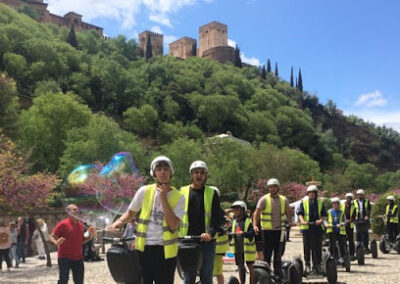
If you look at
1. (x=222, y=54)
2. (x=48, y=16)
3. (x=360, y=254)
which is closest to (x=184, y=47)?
(x=222, y=54)

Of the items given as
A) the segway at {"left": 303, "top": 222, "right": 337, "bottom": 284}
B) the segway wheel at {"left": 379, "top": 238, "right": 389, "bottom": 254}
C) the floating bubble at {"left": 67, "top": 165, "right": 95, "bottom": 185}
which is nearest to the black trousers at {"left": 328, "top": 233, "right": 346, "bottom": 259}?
the segway at {"left": 303, "top": 222, "right": 337, "bottom": 284}

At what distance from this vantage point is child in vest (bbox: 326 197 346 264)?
1191 centimetres

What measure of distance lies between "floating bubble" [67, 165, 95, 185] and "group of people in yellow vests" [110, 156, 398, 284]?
3.39ft

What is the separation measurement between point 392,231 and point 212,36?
17258cm

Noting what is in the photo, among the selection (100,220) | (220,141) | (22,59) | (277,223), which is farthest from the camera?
(22,59)

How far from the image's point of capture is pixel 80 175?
705cm

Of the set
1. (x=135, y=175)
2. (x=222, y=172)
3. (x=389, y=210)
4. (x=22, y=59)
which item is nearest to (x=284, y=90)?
(x=22, y=59)

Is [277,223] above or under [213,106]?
under

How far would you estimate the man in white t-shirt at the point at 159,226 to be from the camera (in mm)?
4305

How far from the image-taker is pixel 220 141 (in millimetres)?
65688

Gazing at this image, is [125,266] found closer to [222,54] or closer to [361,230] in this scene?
[361,230]

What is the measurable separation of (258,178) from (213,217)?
51485 mm

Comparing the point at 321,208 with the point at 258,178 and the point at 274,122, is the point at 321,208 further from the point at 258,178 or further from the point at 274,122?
the point at 274,122

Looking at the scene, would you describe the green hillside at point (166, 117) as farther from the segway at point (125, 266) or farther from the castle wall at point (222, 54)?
the segway at point (125, 266)
